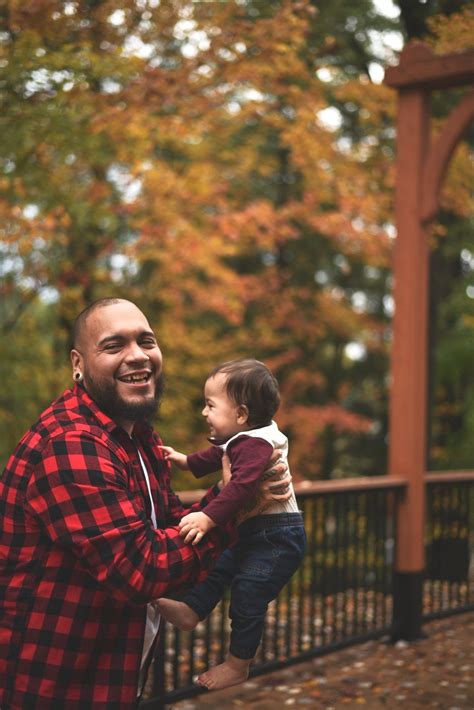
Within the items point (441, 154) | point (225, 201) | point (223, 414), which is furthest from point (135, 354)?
point (225, 201)

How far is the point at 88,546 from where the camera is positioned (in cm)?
191

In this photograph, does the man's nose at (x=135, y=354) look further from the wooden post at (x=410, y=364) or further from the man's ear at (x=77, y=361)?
the wooden post at (x=410, y=364)

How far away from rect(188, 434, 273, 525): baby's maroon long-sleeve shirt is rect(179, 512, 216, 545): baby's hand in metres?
0.03

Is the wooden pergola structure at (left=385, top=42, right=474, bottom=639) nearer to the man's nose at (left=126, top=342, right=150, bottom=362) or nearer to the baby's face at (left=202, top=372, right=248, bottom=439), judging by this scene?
the baby's face at (left=202, top=372, right=248, bottom=439)

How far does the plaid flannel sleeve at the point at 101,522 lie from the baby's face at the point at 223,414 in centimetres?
47

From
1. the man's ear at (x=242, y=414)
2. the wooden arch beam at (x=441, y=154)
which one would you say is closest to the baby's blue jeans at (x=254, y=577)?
the man's ear at (x=242, y=414)

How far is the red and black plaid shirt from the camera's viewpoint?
193cm

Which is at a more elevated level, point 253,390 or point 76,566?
point 253,390

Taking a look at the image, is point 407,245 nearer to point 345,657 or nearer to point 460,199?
point 345,657

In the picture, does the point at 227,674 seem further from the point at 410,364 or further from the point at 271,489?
the point at 410,364

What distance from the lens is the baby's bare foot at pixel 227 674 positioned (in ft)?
7.91

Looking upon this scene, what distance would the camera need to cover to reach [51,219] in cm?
788

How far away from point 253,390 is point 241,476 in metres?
0.30

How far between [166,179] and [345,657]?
609 cm
